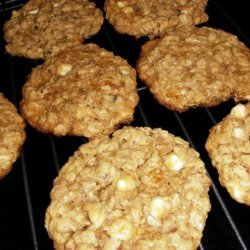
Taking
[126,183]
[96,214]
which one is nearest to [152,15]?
[126,183]

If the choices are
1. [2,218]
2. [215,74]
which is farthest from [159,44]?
[2,218]

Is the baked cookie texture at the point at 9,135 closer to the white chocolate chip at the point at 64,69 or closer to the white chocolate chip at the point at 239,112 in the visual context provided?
the white chocolate chip at the point at 64,69

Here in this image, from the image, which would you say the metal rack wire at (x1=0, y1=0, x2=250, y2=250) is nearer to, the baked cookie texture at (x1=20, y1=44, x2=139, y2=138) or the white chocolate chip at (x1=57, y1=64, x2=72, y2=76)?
the baked cookie texture at (x1=20, y1=44, x2=139, y2=138)

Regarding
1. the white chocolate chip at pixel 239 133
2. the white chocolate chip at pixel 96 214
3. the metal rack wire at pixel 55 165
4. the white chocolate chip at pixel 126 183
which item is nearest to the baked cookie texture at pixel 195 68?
the metal rack wire at pixel 55 165

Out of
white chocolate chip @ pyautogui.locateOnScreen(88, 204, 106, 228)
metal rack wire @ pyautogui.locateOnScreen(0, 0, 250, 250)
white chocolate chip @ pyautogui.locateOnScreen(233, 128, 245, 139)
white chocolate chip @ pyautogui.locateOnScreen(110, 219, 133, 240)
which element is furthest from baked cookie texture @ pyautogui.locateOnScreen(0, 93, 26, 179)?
white chocolate chip @ pyautogui.locateOnScreen(233, 128, 245, 139)

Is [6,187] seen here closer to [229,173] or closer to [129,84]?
[129,84]

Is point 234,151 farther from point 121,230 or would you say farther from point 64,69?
point 64,69
